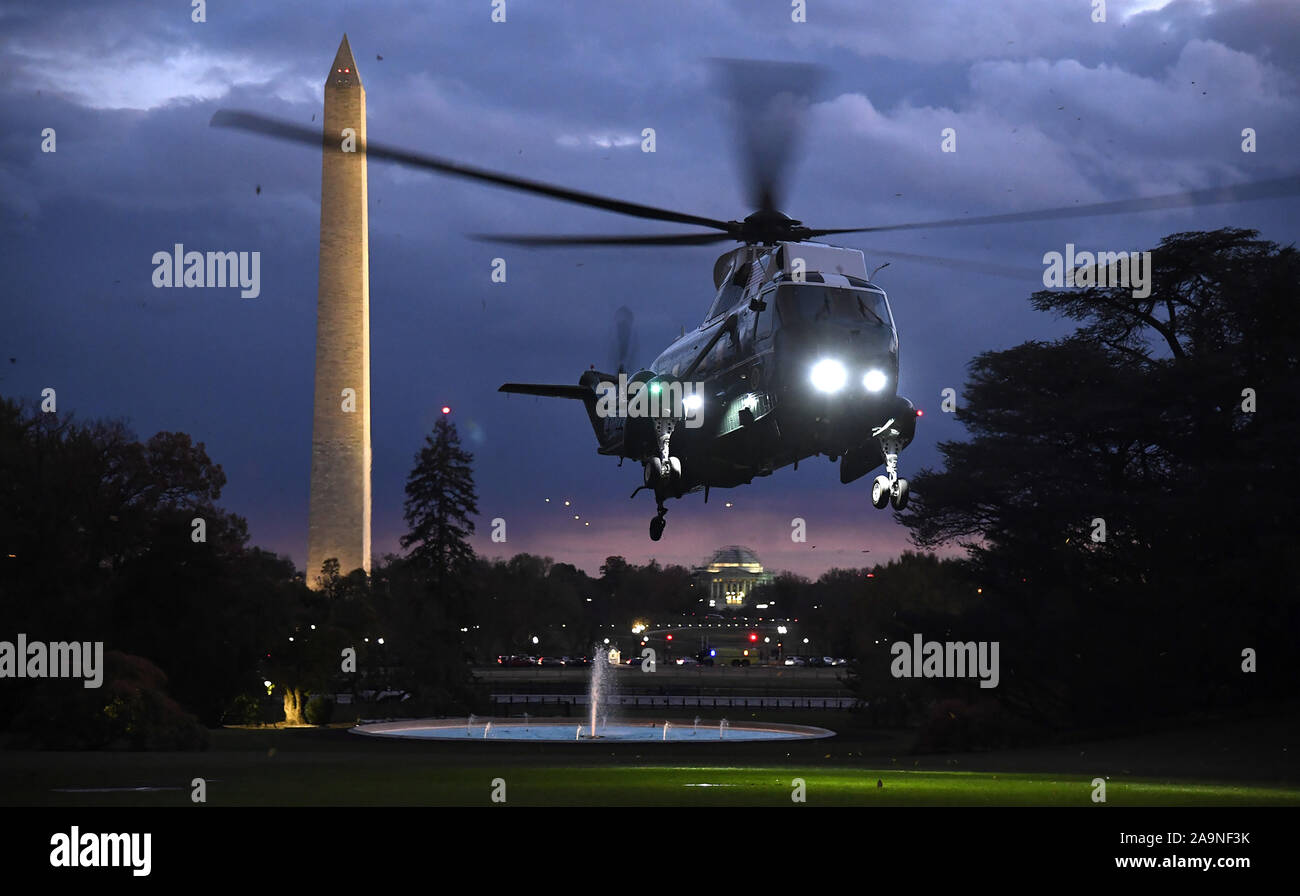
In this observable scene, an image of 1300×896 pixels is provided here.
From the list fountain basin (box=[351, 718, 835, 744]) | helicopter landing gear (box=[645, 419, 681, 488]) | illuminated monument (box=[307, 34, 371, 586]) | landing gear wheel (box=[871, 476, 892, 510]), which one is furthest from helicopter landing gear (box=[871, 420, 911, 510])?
illuminated monument (box=[307, 34, 371, 586])

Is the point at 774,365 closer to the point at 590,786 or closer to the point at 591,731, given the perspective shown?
the point at 590,786

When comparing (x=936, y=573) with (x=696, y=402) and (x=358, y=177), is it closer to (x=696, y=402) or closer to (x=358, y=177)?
(x=358, y=177)

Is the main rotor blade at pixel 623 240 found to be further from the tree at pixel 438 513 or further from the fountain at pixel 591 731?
the tree at pixel 438 513

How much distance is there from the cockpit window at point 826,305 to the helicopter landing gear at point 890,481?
1698mm

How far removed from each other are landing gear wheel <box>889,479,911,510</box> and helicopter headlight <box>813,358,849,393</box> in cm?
174

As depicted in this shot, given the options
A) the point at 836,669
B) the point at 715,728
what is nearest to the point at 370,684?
the point at 715,728

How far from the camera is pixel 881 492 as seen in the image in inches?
882

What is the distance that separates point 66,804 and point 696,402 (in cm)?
1280

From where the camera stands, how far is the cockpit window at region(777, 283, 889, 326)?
22.6 m

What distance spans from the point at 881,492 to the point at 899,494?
506mm

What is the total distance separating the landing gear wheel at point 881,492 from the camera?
22219 mm

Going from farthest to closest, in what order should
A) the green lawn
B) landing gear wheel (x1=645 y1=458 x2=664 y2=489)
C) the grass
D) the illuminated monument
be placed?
the illuminated monument < the grass < the green lawn < landing gear wheel (x1=645 y1=458 x2=664 y2=489)

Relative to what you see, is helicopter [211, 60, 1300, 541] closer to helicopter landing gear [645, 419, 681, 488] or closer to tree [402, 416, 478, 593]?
helicopter landing gear [645, 419, 681, 488]

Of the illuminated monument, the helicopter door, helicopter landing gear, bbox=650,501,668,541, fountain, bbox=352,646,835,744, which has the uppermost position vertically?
the illuminated monument
